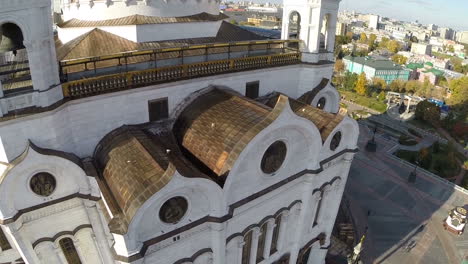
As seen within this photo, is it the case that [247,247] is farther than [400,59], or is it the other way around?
[400,59]

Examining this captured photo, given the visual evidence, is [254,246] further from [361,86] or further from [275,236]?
[361,86]

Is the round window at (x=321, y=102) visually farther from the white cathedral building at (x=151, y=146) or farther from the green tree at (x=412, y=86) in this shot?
the green tree at (x=412, y=86)

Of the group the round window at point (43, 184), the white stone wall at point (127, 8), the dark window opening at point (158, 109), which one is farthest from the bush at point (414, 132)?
the round window at point (43, 184)

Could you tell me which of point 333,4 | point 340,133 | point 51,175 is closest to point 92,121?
point 51,175

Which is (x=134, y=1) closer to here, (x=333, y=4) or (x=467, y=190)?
(x=333, y=4)

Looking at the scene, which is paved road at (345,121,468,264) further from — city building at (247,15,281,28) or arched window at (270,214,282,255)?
city building at (247,15,281,28)

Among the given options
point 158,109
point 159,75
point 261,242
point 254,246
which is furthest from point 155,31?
point 261,242
